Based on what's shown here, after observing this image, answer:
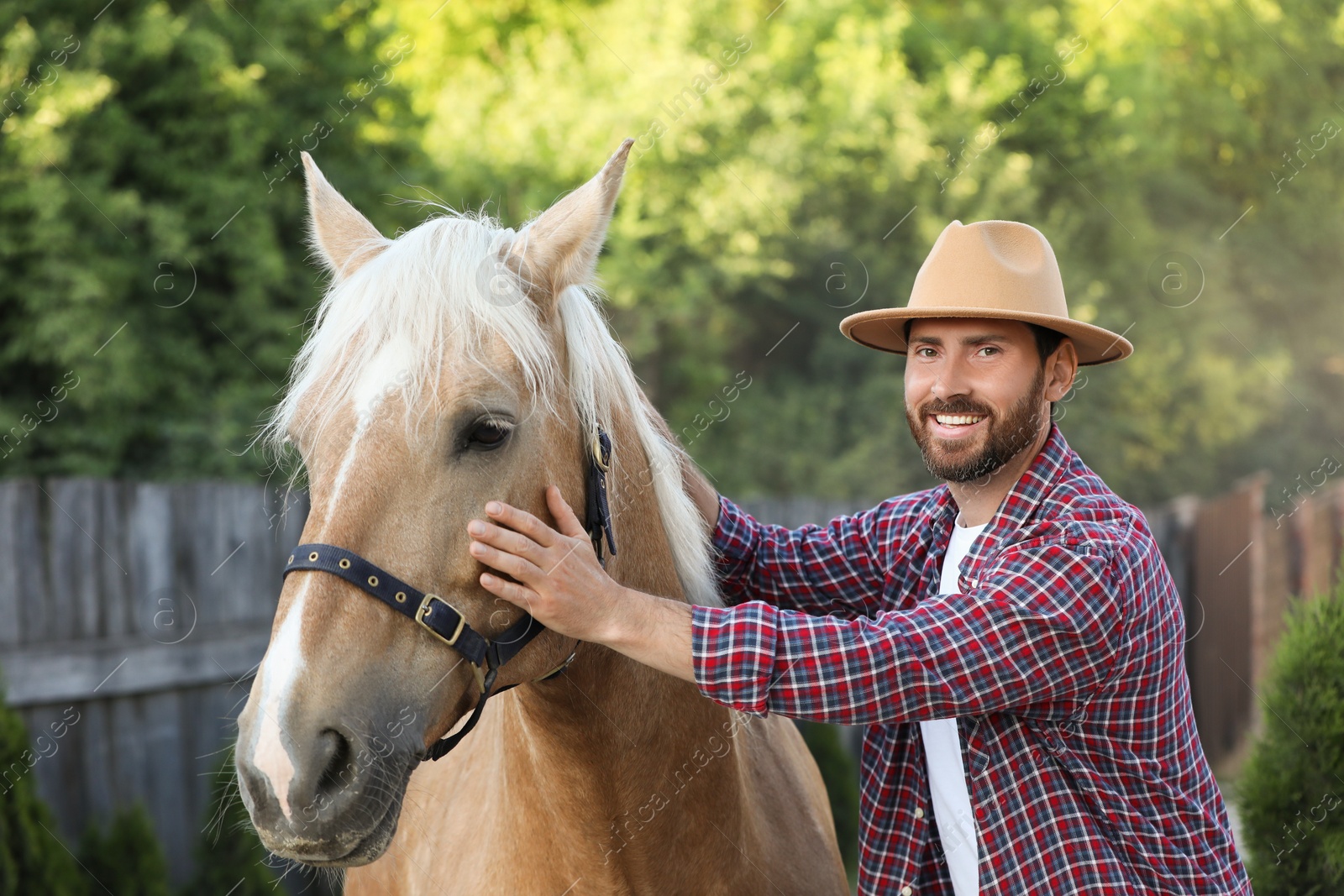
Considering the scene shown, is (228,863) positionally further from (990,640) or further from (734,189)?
(734,189)

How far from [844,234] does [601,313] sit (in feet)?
49.9

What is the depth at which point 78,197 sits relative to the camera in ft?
27.4

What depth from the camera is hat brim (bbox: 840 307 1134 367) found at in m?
2.22

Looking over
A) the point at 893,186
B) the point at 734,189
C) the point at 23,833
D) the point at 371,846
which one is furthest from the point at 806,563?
the point at 893,186

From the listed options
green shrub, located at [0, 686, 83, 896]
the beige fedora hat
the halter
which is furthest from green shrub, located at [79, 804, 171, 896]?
the beige fedora hat

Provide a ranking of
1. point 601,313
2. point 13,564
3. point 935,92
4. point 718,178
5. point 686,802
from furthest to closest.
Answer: point 935,92, point 718,178, point 13,564, point 601,313, point 686,802

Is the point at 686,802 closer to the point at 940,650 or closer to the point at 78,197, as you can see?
the point at 940,650

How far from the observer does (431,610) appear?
169 cm

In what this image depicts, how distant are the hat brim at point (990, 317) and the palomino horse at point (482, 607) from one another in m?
0.58

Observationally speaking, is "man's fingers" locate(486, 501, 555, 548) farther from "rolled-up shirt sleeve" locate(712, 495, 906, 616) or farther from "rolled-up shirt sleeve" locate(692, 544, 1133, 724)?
"rolled-up shirt sleeve" locate(712, 495, 906, 616)

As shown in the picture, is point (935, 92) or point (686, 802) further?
point (935, 92)

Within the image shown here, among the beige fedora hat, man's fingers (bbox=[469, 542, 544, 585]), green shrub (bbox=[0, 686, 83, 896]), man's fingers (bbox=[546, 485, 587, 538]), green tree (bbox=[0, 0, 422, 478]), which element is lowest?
green shrub (bbox=[0, 686, 83, 896])

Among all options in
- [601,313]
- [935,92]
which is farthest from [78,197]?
[935,92]

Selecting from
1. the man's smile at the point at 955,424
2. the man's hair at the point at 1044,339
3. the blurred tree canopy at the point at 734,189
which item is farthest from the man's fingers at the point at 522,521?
the blurred tree canopy at the point at 734,189
